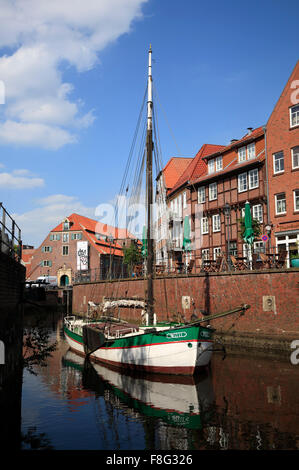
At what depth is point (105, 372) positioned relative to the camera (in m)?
20.5

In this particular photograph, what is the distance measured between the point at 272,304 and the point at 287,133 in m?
13.3

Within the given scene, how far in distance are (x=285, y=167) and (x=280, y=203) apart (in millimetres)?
2578

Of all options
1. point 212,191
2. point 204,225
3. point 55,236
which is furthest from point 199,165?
point 55,236

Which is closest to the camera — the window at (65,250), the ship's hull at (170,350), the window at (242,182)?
the ship's hull at (170,350)

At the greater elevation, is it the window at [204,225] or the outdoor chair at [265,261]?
the window at [204,225]

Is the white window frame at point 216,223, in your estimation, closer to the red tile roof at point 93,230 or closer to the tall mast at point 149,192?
the tall mast at point 149,192

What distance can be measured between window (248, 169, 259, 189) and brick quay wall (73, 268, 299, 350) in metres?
9.66

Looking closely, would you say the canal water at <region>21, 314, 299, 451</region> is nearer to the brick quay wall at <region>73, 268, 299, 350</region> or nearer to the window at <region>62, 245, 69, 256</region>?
the brick quay wall at <region>73, 268, 299, 350</region>

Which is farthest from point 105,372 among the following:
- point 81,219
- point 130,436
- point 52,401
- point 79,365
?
point 81,219

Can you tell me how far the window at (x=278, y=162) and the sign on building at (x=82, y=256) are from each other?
4378 cm

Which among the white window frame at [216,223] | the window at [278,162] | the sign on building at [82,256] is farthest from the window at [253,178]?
the sign on building at [82,256]

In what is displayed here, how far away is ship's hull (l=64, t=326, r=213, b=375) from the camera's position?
1797 cm

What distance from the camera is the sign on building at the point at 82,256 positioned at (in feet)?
224
